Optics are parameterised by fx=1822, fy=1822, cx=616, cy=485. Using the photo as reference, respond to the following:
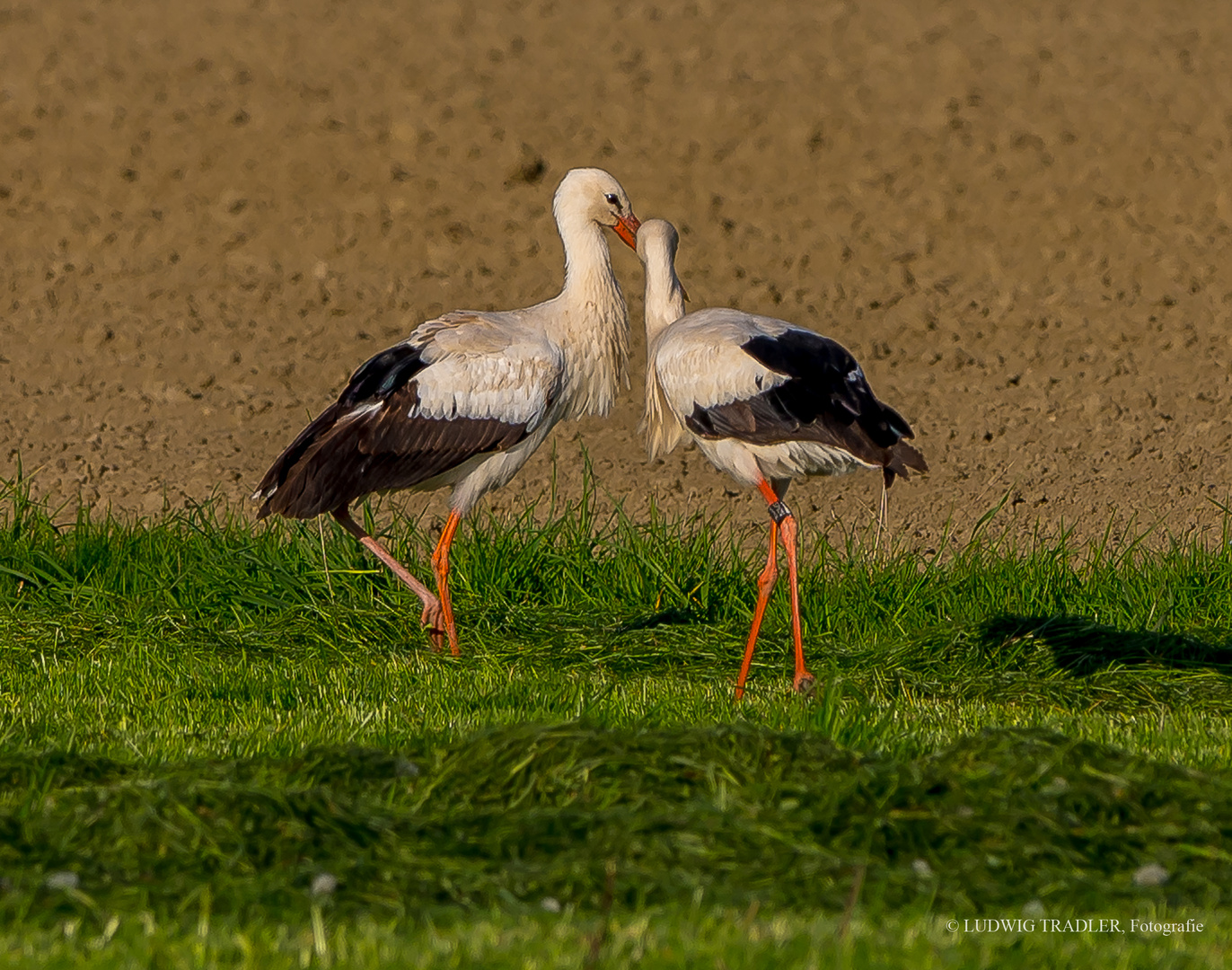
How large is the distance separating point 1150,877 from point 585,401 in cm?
474

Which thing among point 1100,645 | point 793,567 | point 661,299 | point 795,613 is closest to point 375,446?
point 661,299

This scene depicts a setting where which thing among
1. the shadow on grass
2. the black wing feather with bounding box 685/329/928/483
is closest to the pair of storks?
the black wing feather with bounding box 685/329/928/483

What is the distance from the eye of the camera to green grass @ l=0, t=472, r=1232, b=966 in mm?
3645

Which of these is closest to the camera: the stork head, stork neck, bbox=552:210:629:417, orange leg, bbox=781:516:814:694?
orange leg, bbox=781:516:814:694

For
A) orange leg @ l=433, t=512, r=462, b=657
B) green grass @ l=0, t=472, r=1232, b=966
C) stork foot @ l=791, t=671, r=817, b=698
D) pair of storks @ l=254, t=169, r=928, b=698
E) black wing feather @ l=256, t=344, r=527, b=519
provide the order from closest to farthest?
green grass @ l=0, t=472, r=1232, b=966, stork foot @ l=791, t=671, r=817, b=698, pair of storks @ l=254, t=169, r=928, b=698, orange leg @ l=433, t=512, r=462, b=657, black wing feather @ l=256, t=344, r=527, b=519

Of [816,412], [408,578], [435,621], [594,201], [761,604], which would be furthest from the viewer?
[594,201]

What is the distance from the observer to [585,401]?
839 cm

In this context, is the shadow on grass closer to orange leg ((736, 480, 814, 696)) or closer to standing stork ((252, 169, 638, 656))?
orange leg ((736, 480, 814, 696))

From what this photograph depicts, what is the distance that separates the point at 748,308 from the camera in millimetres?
12773

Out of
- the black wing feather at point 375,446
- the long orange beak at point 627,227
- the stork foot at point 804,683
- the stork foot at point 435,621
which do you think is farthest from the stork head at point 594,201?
the stork foot at point 804,683

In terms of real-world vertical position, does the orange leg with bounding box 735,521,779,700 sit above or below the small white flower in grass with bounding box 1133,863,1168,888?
below

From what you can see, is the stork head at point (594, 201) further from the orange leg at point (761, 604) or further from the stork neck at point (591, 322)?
the orange leg at point (761, 604)

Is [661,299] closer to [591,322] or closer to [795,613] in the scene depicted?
[591,322]

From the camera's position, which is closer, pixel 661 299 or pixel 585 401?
pixel 661 299
